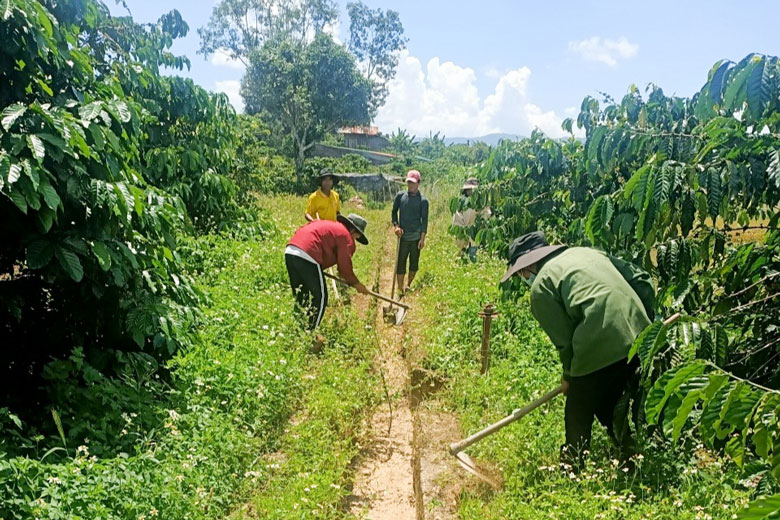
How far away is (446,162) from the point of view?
36.1 metres

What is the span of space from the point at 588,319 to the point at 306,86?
27052 millimetres

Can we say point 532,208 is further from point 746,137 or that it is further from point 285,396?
point 746,137

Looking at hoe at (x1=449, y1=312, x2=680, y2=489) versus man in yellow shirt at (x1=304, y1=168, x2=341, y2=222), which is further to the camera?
man in yellow shirt at (x1=304, y1=168, x2=341, y2=222)

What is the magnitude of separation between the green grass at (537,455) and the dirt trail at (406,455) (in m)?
0.18

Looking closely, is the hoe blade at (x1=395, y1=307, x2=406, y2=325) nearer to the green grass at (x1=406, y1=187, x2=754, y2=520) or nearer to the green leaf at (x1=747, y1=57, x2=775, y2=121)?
the green grass at (x1=406, y1=187, x2=754, y2=520)

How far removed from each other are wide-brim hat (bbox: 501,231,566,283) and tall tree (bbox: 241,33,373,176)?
25540mm

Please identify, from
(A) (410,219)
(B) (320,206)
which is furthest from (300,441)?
(A) (410,219)

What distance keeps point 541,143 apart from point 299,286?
3265mm

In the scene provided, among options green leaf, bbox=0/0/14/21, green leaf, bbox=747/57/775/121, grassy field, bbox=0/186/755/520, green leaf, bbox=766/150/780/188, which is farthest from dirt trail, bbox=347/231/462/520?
green leaf, bbox=0/0/14/21

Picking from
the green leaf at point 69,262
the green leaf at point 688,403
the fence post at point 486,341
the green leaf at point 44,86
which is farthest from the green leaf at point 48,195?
the fence post at point 486,341

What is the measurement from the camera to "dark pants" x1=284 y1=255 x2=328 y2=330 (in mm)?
5875

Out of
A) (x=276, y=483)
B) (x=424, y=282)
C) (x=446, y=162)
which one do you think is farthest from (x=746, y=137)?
(x=446, y=162)

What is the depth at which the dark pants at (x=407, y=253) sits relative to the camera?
8359mm

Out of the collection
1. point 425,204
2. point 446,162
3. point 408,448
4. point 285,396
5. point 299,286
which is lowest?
point 408,448
